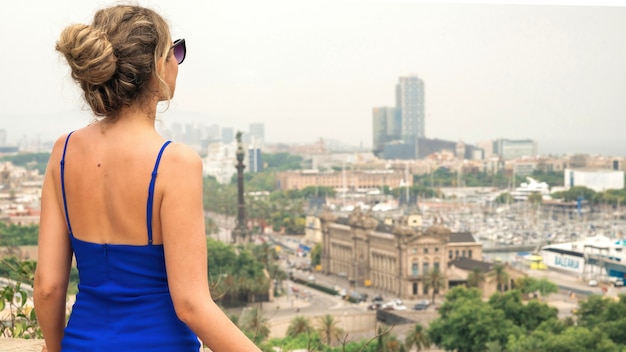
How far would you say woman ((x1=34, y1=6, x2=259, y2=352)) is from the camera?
0.47m

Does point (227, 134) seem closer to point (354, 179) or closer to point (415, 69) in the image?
point (354, 179)

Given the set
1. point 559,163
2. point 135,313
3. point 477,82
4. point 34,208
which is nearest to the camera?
point 135,313

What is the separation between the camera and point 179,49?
0.52 m

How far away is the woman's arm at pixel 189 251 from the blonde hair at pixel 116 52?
0.05 m

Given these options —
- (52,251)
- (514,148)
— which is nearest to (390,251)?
(514,148)

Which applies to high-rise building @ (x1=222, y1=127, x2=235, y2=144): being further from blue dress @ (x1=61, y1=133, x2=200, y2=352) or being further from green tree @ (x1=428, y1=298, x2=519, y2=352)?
blue dress @ (x1=61, y1=133, x2=200, y2=352)

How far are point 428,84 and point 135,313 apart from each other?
2197 cm

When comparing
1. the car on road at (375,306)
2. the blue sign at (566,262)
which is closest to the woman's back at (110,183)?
the car on road at (375,306)

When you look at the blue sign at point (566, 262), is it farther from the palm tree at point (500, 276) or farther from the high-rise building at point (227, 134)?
the high-rise building at point (227, 134)

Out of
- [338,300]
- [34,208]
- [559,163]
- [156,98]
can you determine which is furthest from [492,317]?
[156,98]

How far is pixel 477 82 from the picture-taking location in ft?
71.9

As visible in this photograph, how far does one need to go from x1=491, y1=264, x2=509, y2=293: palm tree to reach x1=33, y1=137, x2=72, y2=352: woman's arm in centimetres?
1913

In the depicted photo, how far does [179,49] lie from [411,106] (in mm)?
22643

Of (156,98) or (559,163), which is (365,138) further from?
(156,98)
